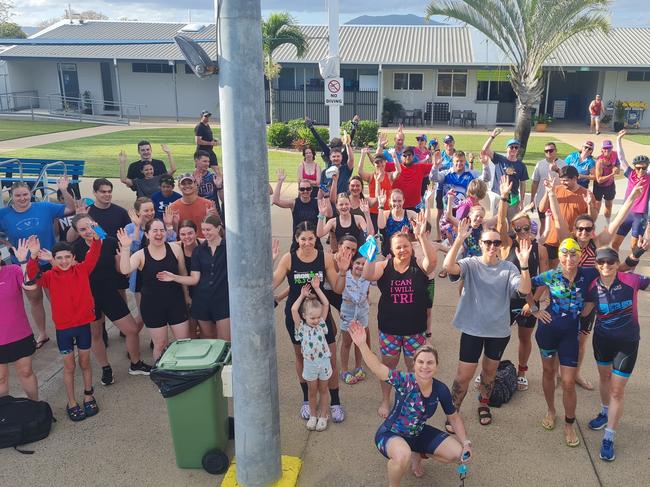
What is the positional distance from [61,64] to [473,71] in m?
24.2

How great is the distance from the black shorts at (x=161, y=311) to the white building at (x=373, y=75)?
81.8 feet

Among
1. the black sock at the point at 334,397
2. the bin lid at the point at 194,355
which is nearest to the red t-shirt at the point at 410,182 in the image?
the black sock at the point at 334,397

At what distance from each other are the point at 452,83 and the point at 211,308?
91.4 feet

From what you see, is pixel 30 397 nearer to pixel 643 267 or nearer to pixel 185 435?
pixel 185 435

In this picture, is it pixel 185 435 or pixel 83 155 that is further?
pixel 83 155

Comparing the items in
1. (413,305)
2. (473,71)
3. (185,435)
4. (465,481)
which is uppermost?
(473,71)

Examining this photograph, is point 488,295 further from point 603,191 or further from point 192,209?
point 603,191

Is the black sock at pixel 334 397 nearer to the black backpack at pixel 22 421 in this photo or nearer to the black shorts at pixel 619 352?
the black shorts at pixel 619 352

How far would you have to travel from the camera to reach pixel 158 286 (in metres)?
5.38

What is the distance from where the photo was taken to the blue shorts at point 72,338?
5.01 metres

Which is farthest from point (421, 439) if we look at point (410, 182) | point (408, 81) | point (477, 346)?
point (408, 81)

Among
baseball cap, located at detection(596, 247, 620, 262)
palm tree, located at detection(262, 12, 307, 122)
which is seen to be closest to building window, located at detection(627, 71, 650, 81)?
palm tree, located at detection(262, 12, 307, 122)

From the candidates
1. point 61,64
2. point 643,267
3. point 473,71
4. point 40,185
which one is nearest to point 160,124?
point 61,64

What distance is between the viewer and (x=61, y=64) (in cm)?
3481
